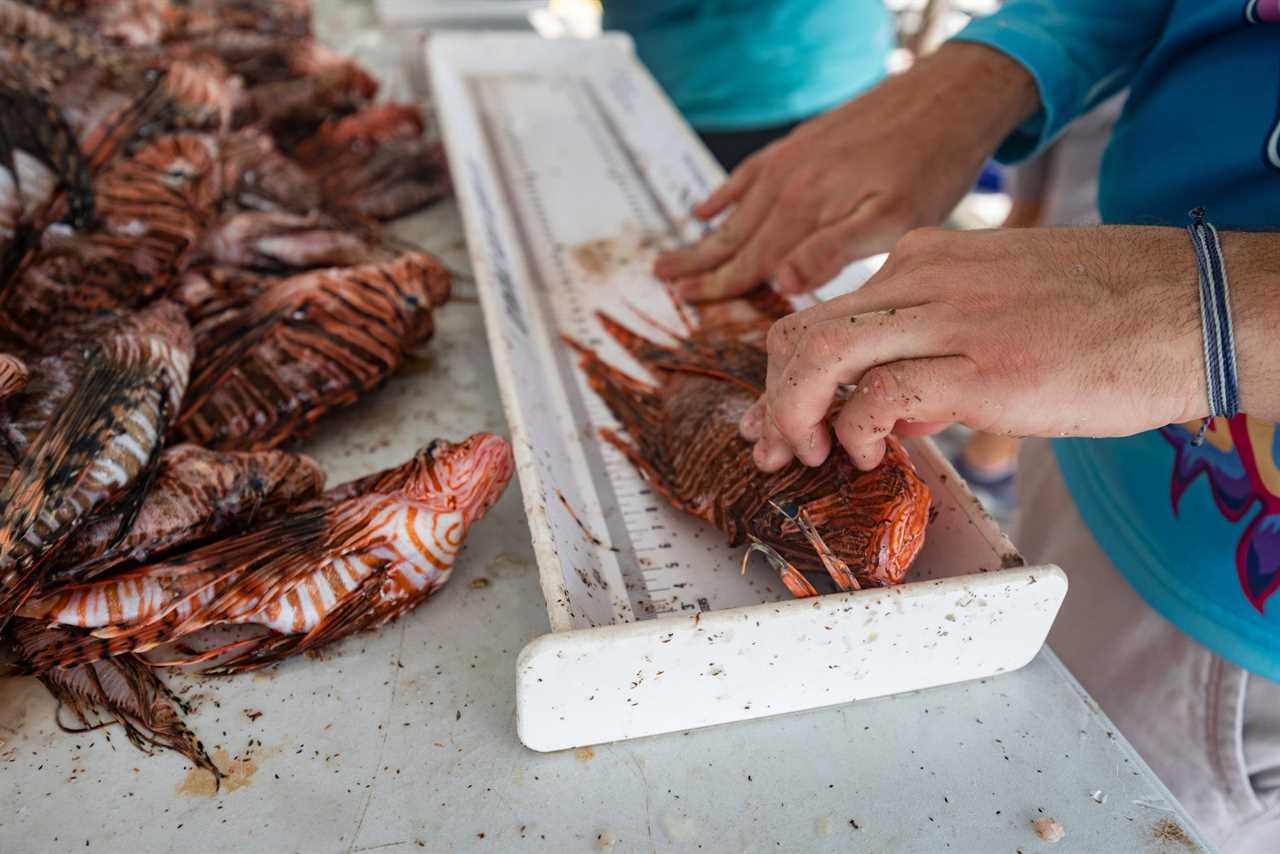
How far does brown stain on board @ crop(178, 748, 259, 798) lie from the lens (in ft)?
3.25

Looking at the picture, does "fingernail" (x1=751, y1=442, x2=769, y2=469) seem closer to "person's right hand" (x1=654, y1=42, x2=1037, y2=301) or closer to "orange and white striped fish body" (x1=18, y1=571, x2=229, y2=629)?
"person's right hand" (x1=654, y1=42, x2=1037, y2=301)

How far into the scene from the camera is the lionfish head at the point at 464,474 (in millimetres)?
1253

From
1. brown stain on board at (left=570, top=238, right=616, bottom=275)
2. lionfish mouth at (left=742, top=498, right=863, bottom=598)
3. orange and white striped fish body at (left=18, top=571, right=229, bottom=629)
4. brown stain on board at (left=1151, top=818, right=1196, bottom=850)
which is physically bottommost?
brown stain on board at (left=1151, top=818, right=1196, bottom=850)

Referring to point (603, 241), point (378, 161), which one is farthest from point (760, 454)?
point (378, 161)

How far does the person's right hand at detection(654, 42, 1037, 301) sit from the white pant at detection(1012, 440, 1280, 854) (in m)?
0.69

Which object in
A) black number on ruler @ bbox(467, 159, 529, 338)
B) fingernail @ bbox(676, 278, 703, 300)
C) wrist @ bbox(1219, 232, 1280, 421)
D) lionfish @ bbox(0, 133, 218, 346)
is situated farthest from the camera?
fingernail @ bbox(676, 278, 703, 300)

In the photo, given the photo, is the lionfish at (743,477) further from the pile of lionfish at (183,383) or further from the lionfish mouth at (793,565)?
the pile of lionfish at (183,383)

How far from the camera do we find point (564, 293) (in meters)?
1.88

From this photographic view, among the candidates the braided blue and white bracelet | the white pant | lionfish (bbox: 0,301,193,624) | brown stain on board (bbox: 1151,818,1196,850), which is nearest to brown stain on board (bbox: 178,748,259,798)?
lionfish (bbox: 0,301,193,624)

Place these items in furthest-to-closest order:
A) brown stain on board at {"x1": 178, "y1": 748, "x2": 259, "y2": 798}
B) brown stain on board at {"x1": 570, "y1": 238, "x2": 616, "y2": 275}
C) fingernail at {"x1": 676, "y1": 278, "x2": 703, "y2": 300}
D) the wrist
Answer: brown stain on board at {"x1": 570, "y1": 238, "x2": 616, "y2": 275} < fingernail at {"x1": 676, "y1": 278, "x2": 703, "y2": 300} < brown stain on board at {"x1": 178, "y1": 748, "x2": 259, "y2": 798} < the wrist

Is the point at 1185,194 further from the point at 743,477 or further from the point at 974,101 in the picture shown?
the point at 743,477

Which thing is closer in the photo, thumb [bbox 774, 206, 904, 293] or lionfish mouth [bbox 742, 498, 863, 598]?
lionfish mouth [bbox 742, 498, 863, 598]

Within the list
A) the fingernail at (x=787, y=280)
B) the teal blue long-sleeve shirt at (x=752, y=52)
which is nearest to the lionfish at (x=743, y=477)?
the fingernail at (x=787, y=280)

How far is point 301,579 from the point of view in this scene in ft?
3.75
